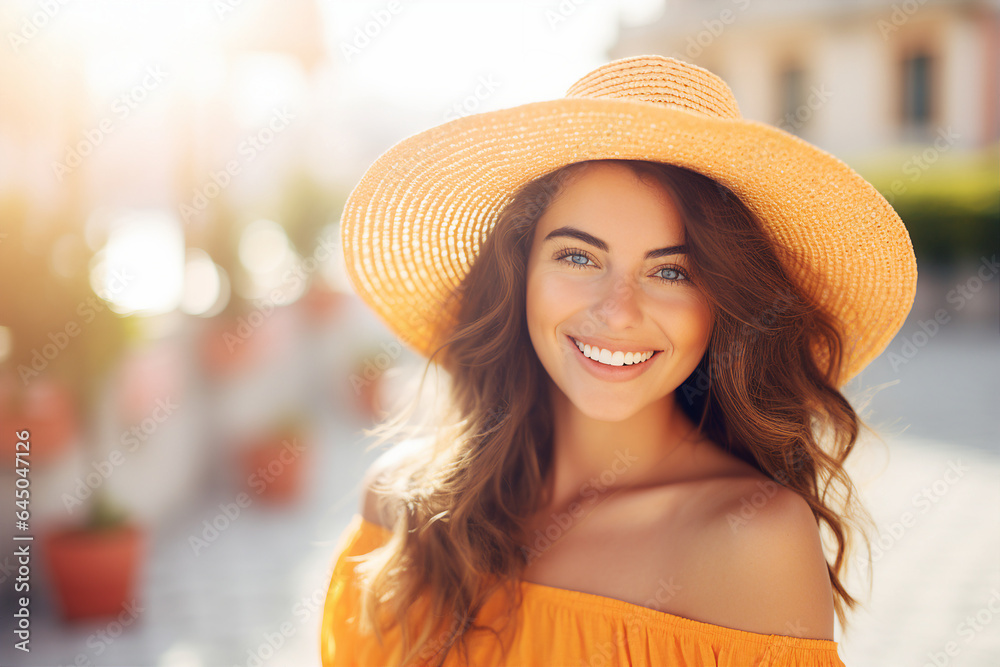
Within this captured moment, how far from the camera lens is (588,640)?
1713 mm

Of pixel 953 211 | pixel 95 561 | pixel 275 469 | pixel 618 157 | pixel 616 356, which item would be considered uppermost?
pixel 953 211

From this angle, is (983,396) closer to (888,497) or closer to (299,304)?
(888,497)

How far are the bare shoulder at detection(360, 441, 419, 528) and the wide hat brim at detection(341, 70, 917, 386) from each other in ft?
1.63

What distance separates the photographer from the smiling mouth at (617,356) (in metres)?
1.78

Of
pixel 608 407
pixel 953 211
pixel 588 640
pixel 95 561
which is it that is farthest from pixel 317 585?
pixel 953 211

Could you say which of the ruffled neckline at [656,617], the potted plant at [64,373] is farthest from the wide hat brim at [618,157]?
the potted plant at [64,373]

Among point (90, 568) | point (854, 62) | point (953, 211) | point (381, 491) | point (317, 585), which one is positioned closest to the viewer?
point (381, 491)

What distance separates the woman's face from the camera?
1738 millimetres

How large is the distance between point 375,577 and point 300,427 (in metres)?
4.36

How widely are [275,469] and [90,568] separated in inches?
80.4

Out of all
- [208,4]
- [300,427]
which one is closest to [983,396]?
[300,427]

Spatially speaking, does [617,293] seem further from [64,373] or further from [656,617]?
[64,373]

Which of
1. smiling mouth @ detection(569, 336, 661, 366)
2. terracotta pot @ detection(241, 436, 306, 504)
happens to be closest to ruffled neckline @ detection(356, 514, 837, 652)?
smiling mouth @ detection(569, 336, 661, 366)

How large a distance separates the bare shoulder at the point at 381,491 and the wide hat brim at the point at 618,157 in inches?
19.6
